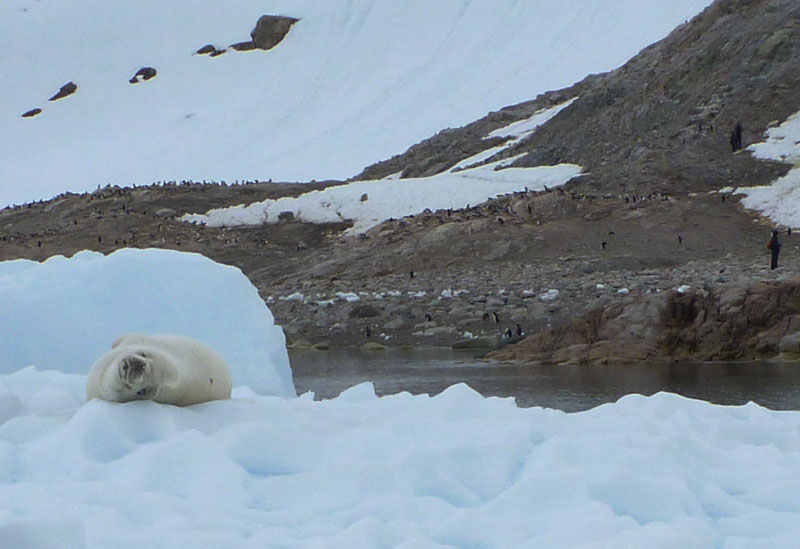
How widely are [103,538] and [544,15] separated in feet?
212

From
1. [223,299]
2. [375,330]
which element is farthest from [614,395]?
[375,330]

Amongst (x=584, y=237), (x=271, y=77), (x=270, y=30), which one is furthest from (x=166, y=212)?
(x=270, y=30)

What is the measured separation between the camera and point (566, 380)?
9656mm

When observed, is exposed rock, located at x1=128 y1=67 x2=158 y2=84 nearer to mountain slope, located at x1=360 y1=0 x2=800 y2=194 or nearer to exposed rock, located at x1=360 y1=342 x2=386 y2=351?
mountain slope, located at x1=360 y1=0 x2=800 y2=194

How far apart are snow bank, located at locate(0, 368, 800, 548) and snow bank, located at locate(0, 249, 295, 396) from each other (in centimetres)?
232

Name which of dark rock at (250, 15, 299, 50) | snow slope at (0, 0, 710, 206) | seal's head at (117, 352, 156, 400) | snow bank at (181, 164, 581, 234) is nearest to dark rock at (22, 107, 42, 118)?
snow slope at (0, 0, 710, 206)

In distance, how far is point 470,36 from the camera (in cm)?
6538

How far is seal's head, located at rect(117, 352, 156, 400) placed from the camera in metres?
4.49

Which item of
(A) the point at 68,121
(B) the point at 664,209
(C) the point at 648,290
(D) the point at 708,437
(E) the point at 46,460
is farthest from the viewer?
(A) the point at 68,121

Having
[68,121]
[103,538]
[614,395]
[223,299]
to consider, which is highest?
[68,121]

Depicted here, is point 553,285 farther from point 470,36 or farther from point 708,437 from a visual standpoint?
point 470,36

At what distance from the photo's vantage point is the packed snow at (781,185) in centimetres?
2192

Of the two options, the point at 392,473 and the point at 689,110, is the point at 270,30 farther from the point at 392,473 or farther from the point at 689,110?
the point at 392,473

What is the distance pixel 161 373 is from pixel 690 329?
759 centimetres
